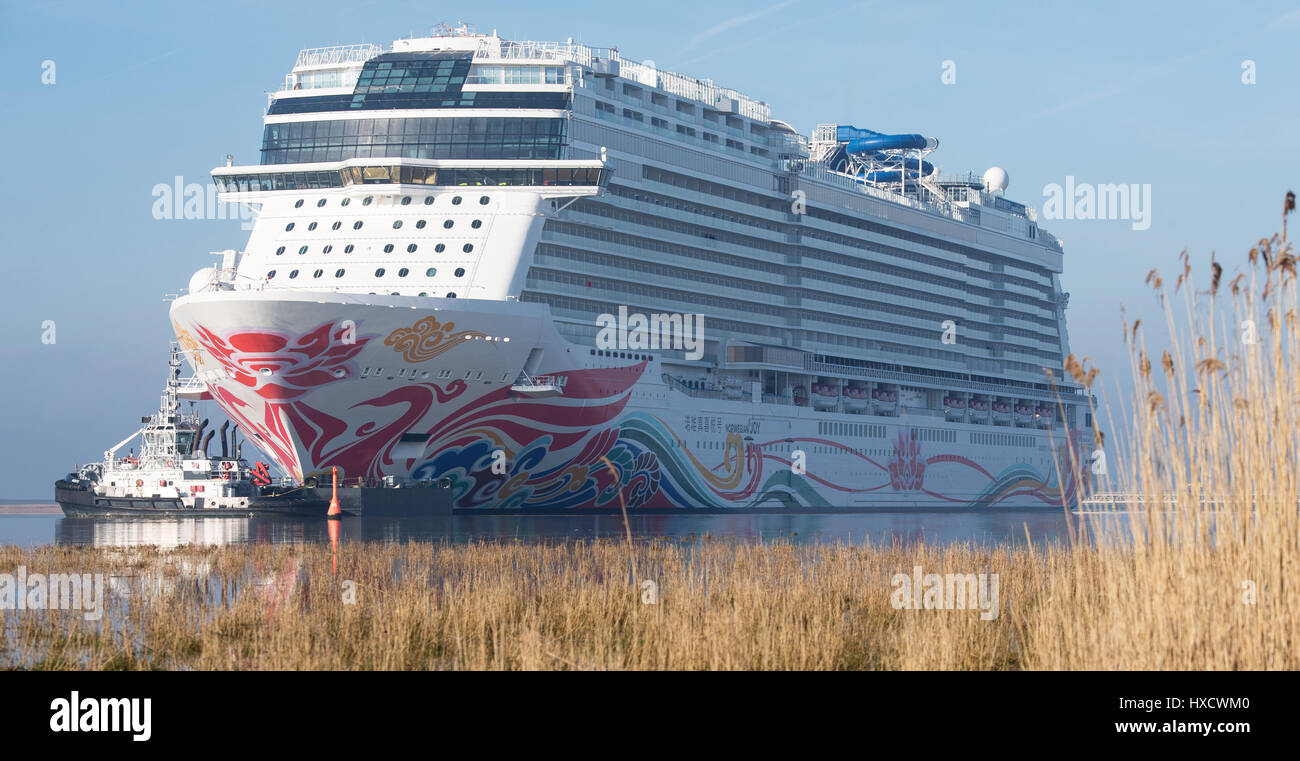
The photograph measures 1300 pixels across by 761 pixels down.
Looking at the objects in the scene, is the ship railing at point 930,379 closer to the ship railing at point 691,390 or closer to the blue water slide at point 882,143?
the ship railing at point 691,390

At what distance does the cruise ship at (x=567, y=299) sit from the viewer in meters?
43.5

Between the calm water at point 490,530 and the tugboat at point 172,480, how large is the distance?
1.21 meters

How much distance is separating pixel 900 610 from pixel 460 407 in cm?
2918

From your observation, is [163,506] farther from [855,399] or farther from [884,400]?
[884,400]

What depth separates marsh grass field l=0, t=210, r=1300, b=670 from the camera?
10633 mm

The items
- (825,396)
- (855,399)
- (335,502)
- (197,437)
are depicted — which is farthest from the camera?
(855,399)

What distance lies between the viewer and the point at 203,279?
4347 cm

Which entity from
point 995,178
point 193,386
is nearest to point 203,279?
point 193,386

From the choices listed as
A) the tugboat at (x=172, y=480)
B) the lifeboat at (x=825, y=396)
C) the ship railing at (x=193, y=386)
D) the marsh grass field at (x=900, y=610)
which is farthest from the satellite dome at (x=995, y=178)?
the marsh grass field at (x=900, y=610)

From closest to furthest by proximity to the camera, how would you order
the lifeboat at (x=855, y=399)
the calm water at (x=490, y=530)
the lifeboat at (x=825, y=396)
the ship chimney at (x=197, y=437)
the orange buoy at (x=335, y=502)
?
the calm water at (x=490, y=530), the orange buoy at (x=335, y=502), the ship chimney at (x=197, y=437), the lifeboat at (x=825, y=396), the lifeboat at (x=855, y=399)
